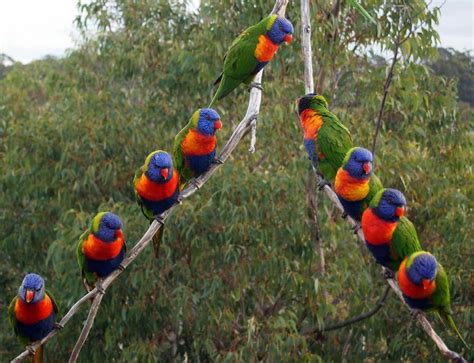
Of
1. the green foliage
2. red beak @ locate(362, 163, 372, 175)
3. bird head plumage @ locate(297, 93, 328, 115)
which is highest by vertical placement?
bird head plumage @ locate(297, 93, 328, 115)

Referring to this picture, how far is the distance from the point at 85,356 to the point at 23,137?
5.54ft

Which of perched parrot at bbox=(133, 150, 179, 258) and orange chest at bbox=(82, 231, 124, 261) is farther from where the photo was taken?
orange chest at bbox=(82, 231, 124, 261)

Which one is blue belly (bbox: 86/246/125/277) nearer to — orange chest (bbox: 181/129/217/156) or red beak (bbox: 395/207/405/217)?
orange chest (bbox: 181/129/217/156)

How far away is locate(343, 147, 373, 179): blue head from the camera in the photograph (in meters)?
2.24

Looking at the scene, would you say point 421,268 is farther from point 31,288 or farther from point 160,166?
point 31,288

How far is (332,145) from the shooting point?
268 centimetres

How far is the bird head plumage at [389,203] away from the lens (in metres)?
2.15

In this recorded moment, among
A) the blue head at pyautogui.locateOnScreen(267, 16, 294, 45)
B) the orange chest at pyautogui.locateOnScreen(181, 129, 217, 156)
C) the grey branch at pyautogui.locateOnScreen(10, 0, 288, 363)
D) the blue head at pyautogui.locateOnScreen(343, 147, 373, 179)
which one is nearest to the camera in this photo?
the grey branch at pyautogui.locateOnScreen(10, 0, 288, 363)

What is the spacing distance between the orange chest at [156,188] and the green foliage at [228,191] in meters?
1.83

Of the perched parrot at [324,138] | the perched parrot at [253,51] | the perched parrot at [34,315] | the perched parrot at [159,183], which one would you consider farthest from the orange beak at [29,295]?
the perched parrot at [324,138]

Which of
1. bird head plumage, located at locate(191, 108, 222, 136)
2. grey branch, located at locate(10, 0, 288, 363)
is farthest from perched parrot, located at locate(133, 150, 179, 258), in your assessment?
grey branch, located at locate(10, 0, 288, 363)

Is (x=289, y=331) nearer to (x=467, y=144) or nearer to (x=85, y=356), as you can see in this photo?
(x=85, y=356)

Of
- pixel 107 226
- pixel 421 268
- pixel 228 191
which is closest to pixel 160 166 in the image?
pixel 107 226

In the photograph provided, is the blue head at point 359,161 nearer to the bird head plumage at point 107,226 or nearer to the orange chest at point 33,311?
the bird head plumage at point 107,226
